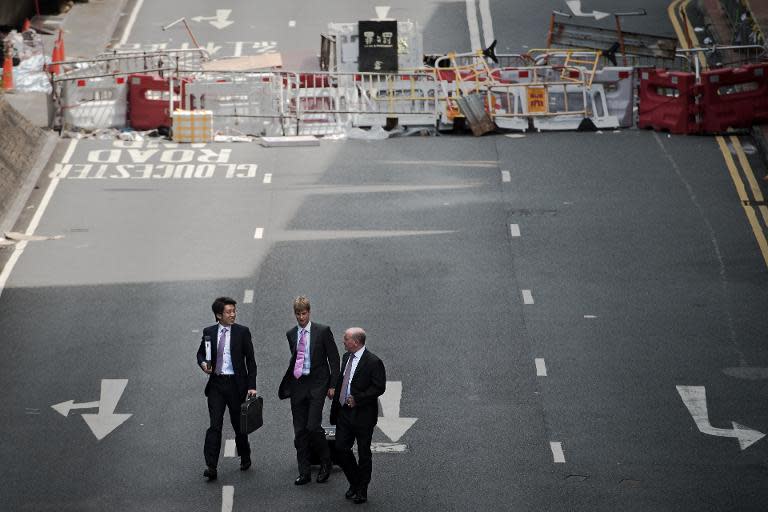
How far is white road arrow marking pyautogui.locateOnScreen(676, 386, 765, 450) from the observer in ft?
56.0

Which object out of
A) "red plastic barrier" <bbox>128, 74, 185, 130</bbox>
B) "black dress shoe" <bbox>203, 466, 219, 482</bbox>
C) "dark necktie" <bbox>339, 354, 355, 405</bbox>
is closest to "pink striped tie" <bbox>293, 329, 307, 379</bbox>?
"dark necktie" <bbox>339, 354, 355, 405</bbox>

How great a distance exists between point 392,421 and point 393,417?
10cm

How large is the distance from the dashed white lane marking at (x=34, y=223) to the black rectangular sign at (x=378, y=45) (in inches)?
238

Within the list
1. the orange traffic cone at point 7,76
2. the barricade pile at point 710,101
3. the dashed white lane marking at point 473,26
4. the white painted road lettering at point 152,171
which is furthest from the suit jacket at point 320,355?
the dashed white lane marking at point 473,26

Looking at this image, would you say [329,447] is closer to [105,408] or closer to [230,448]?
[230,448]

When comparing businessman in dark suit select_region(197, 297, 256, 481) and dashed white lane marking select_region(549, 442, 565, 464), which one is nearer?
businessman in dark suit select_region(197, 297, 256, 481)

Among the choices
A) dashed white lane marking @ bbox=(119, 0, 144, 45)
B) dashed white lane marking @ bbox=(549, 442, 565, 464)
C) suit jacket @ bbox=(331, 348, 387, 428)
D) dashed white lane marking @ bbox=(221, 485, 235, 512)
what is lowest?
dashed white lane marking @ bbox=(119, 0, 144, 45)

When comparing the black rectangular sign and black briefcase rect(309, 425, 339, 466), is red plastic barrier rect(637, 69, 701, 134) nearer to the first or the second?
the black rectangular sign

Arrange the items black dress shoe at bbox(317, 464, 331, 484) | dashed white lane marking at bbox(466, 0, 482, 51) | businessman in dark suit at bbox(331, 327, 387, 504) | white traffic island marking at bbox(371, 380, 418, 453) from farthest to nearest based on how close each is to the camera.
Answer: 1. dashed white lane marking at bbox(466, 0, 482, 51)
2. white traffic island marking at bbox(371, 380, 418, 453)
3. black dress shoe at bbox(317, 464, 331, 484)
4. businessman in dark suit at bbox(331, 327, 387, 504)

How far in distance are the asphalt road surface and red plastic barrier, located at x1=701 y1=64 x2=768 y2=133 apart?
490 millimetres

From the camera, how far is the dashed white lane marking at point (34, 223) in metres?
22.0

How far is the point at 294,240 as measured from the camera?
76.0 ft

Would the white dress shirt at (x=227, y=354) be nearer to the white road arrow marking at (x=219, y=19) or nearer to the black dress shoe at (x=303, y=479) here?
the black dress shoe at (x=303, y=479)

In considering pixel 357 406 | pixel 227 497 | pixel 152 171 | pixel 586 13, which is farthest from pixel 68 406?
pixel 586 13
